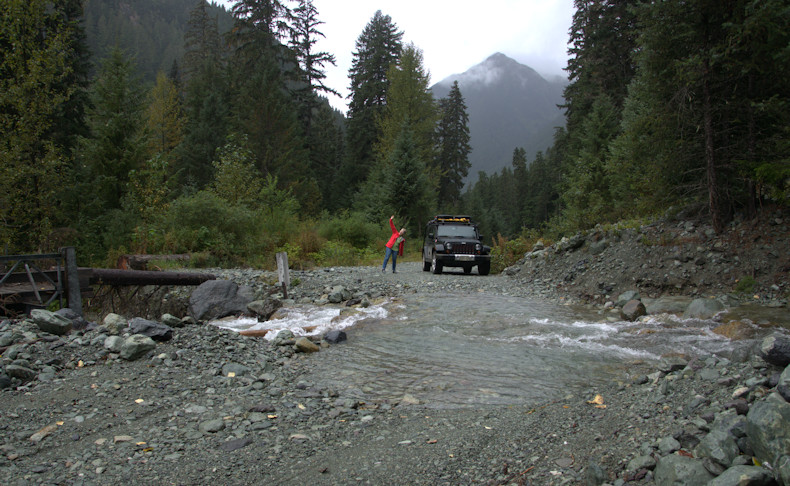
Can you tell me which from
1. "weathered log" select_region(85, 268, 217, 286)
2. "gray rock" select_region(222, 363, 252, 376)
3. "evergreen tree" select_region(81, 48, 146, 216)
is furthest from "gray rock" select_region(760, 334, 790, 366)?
"evergreen tree" select_region(81, 48, 146, 216)

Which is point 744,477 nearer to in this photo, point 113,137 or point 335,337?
point 335,337

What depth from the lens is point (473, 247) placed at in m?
16.8

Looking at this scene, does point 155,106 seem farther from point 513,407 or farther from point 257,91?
point 513,407

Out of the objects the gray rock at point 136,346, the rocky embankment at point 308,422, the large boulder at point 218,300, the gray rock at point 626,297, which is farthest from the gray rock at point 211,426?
the gray rock at point 626,297

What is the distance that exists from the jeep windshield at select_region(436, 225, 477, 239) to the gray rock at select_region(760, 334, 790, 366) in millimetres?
13277

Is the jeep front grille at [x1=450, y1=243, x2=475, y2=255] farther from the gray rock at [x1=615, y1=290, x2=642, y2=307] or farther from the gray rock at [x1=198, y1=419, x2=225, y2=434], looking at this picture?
the gray rock at [x1=198, y1=419, x2=225, y2=434]

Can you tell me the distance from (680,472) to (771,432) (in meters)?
0.59

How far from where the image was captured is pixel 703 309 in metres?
9.02

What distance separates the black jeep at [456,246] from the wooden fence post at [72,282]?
11.1 meters

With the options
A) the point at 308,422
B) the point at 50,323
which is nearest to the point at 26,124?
the point at 50,323

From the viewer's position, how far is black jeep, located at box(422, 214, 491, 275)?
1675 centimetres

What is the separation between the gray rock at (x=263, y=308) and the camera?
10.6 m

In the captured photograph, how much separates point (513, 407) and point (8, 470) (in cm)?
473

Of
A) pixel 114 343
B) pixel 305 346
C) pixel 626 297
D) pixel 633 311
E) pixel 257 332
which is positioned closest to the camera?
pixel 114 343
